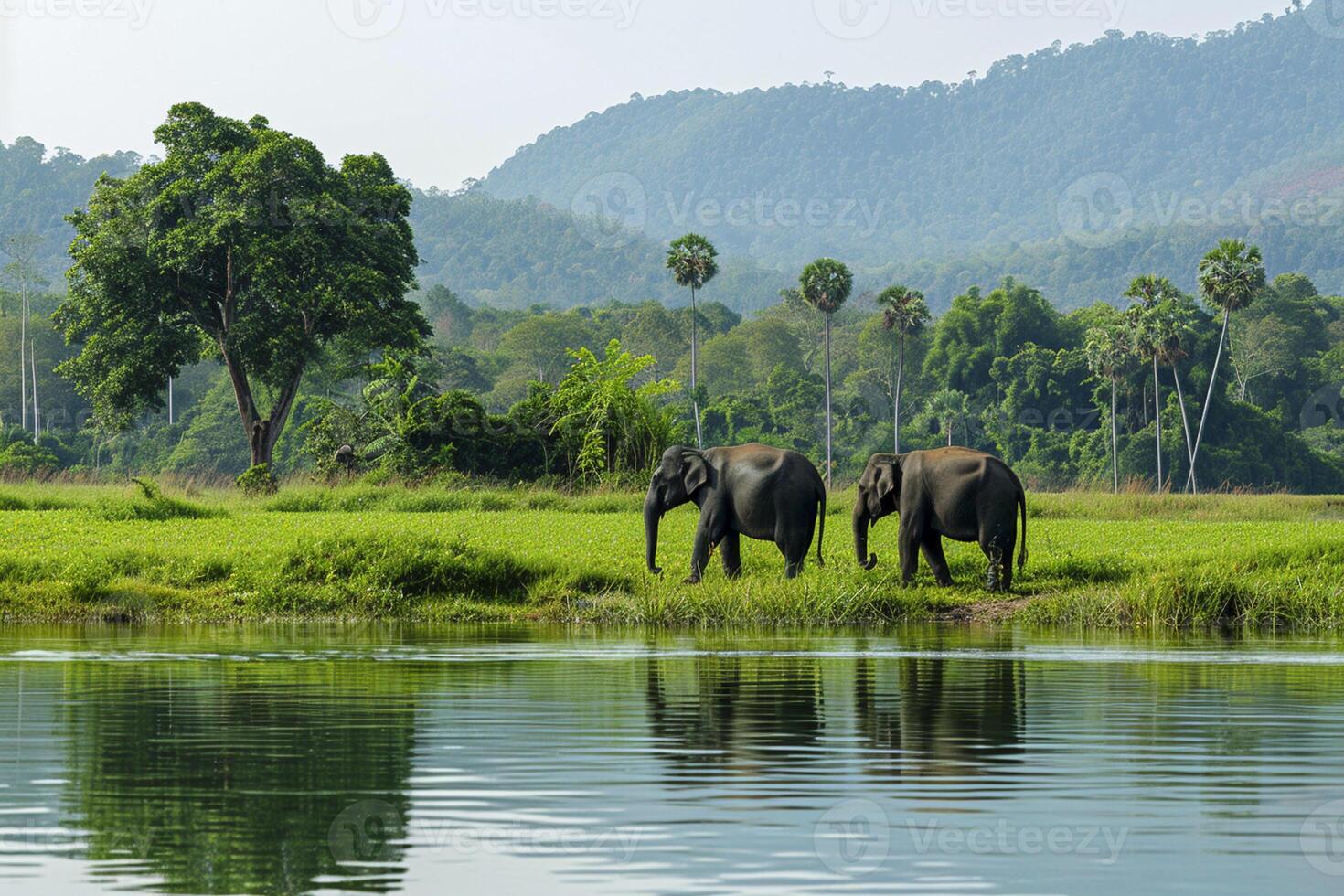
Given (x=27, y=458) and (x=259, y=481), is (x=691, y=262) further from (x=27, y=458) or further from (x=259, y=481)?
(x=259, y=481)

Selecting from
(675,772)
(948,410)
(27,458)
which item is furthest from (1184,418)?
(675,772)

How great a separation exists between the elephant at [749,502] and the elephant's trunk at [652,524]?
0.01m

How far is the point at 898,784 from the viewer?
10.4 metres

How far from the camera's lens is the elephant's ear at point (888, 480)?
81.6ft

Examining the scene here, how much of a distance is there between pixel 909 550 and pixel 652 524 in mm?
3327

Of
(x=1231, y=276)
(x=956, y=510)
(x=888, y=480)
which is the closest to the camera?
(x=956, y=510)

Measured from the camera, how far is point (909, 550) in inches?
950

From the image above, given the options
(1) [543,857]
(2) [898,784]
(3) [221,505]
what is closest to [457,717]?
(2) [898,784]

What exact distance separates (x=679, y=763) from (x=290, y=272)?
39.5 metres

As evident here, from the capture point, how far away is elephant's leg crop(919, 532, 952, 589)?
952 inches

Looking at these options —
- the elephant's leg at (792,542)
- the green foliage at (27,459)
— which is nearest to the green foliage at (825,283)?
the green foliage at (27,459)

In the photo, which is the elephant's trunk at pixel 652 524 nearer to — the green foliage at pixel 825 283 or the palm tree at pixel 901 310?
the green foliage at pixel 825 283

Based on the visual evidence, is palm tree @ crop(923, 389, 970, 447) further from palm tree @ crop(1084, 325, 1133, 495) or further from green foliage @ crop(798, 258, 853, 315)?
green foliage @ crop(798, 258, 853, 315)

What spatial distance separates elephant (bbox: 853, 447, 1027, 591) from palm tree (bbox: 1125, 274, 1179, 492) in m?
67.1
